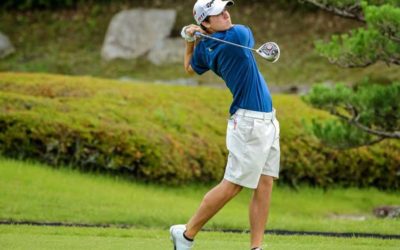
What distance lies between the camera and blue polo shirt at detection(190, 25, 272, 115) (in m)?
6.97

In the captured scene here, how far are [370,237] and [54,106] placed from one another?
6.02m

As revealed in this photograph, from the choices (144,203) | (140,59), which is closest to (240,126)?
(144,203)

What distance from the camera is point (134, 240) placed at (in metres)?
8.47

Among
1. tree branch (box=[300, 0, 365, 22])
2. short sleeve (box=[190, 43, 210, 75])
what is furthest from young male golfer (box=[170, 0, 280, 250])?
tree branch (box=[300, 0, 365, 22])

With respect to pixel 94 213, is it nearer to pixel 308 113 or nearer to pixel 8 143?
pixel 8 143

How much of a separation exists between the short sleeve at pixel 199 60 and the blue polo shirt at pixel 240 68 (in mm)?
123

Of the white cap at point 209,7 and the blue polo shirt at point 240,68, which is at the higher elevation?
the white cap at point 209,7

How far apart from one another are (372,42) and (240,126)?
4.80 meters

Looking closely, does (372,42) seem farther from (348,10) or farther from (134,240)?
(134,240)

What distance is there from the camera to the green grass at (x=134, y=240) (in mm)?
7875

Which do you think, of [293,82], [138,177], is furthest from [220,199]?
[293,82]

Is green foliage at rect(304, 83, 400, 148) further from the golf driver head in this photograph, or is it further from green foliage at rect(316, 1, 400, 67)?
the golf driver head

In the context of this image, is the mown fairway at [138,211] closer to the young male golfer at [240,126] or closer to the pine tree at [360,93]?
the young male golfer at [240,126]

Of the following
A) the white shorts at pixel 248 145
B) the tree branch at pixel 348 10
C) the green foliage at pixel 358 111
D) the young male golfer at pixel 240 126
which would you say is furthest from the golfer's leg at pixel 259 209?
the tree branch at pixel 348 10
